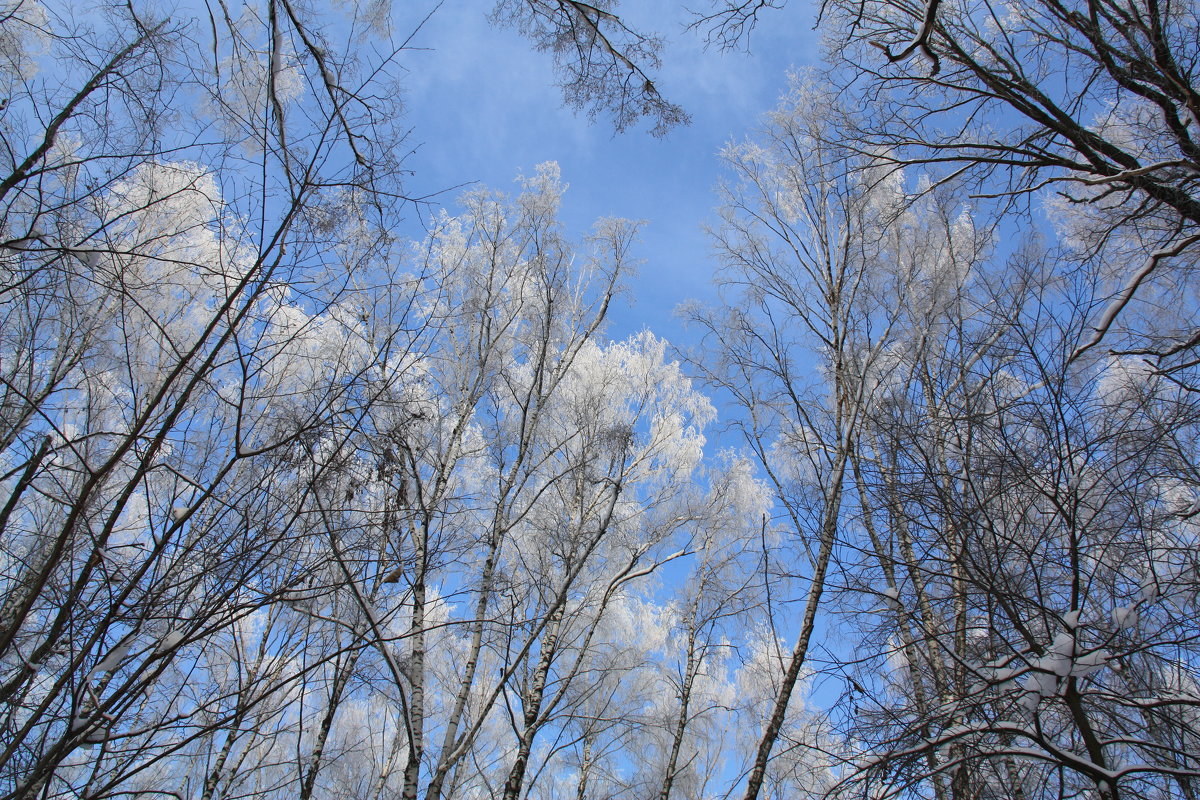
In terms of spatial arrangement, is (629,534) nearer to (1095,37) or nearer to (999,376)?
(999,376)

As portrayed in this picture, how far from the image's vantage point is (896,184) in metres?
7.99

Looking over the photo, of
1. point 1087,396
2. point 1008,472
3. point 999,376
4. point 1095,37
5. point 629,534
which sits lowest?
point 1008,472

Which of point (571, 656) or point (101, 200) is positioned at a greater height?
point (571, 656)

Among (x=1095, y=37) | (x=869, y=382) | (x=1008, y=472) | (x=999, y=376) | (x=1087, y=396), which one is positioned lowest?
(x=1008, y=472)

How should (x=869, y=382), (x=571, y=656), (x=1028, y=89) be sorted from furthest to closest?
1. (x=571, y=656)
2. (x=869, y=382)
3. (x=1028, y=89)

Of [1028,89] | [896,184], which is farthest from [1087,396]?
[896,184]

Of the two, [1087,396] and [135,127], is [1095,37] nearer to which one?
[1087,396]

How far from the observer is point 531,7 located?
2988 millimetres

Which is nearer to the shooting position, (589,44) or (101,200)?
(101,200)

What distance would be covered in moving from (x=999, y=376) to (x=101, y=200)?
4.20 meters

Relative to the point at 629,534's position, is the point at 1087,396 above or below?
below

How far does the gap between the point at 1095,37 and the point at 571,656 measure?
1207 centimetres

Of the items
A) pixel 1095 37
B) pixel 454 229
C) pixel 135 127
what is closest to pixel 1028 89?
pixel 1095 37

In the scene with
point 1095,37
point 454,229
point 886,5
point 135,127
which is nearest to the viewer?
point 135,127
